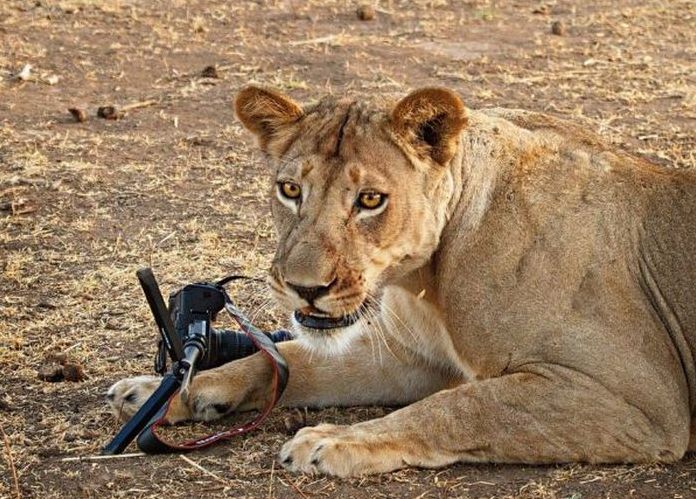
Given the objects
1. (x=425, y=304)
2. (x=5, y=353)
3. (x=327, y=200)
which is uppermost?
(x=327, y=200)

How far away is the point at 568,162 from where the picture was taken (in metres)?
4.07

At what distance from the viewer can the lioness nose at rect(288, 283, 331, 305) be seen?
12.1 ft

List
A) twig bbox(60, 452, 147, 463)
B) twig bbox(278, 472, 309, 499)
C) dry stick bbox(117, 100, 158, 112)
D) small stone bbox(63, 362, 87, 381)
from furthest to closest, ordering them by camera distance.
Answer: dry stick bbox(117, 100, 158, 112)
small stone bbox(63, 362, 87, 381)
twig bbox(60, 452, 147, 463)
twig bbox(278, 472, 309, 499)

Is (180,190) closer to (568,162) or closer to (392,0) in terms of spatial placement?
(568,162)

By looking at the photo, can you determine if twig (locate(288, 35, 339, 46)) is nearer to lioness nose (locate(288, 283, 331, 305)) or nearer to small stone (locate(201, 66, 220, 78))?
small stone (locate(201, 66, 220, 78))

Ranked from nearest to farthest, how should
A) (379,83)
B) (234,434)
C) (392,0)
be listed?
(234,434), (379,83), (392,0)

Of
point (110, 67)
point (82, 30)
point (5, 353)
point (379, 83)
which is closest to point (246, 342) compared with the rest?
point (5, 353)

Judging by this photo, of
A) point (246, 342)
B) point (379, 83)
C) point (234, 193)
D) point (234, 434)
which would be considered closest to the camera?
point (234, 434)

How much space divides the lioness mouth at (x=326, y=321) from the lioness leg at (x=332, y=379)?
0.56 m

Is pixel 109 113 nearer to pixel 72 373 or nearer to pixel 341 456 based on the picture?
pixel 72 373

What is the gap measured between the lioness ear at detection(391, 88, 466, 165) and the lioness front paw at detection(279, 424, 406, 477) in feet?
2.73

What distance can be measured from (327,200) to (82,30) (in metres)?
6.14

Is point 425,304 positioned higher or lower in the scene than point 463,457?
higher

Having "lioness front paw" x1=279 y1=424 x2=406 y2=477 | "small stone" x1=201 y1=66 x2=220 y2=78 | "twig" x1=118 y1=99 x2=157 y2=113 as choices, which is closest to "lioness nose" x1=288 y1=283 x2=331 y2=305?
"lioness front paw" x1=279 y1=424 x2=406 y2=477
